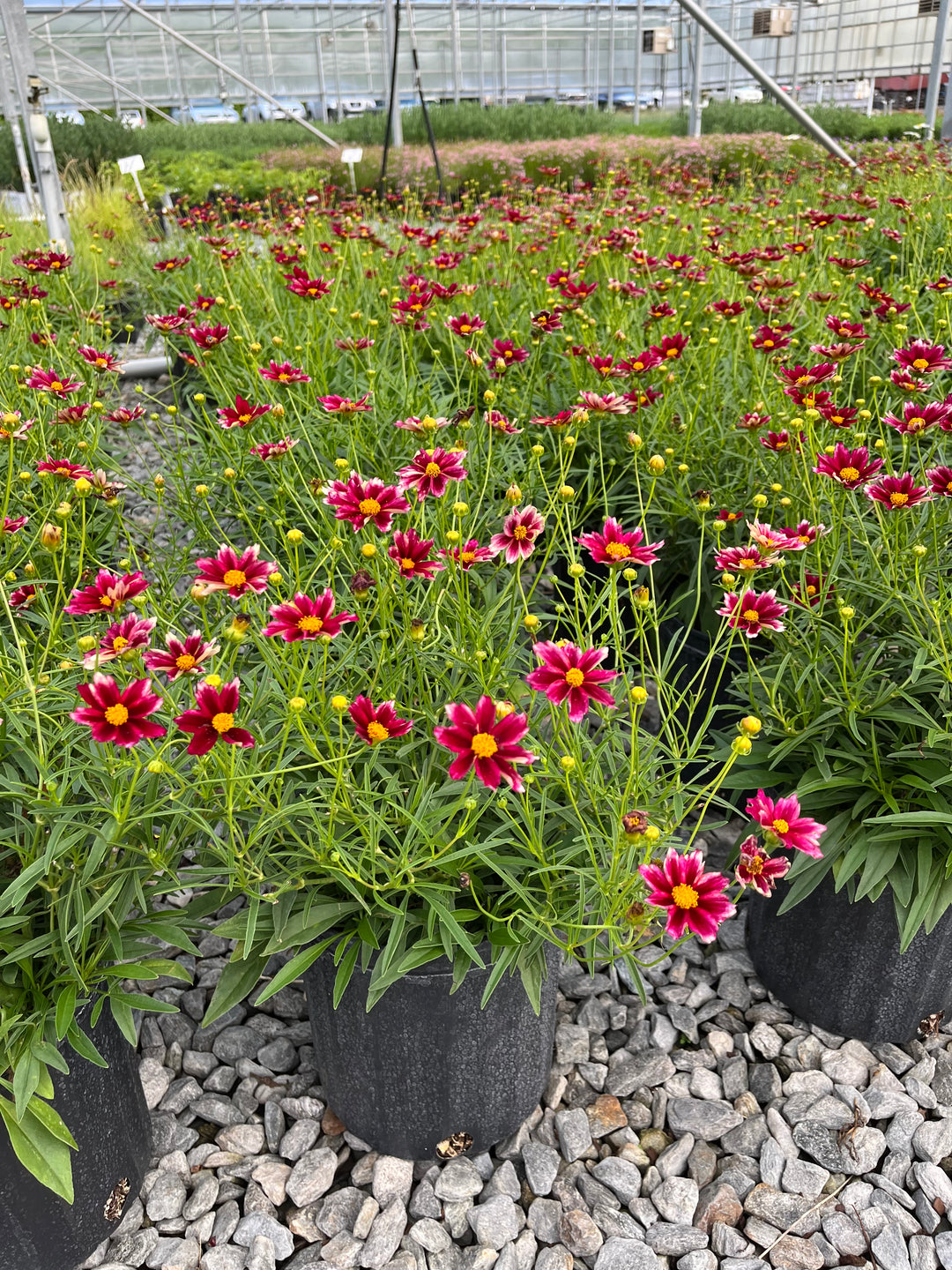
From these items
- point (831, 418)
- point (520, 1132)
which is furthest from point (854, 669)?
point (520, 1132)

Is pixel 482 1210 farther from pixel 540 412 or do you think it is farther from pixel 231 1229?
pixel 540 412

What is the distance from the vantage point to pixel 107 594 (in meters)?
1.25

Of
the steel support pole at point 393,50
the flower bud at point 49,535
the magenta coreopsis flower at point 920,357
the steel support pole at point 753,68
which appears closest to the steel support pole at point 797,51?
the steel support pole at point 393,50

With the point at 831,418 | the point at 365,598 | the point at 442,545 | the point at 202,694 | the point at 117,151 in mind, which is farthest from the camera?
the point at 117,151

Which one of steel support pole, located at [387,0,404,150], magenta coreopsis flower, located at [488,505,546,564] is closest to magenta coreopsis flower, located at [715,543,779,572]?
magenta coreopsis flower, located at [488,505,546,564]

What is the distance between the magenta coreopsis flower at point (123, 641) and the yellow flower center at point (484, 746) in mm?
399

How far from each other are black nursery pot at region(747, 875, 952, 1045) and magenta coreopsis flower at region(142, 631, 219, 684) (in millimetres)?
1060

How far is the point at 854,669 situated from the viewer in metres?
1.49

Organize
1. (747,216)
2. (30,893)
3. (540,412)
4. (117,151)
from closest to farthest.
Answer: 1. (30,893)
2. (540,412)
3. (747,216)
4. (117,151)

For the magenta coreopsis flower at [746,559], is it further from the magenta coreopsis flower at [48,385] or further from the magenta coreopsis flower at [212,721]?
the magenta coreopsis flower at [48,385]

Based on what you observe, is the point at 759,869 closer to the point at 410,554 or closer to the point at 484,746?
the point at 484,746

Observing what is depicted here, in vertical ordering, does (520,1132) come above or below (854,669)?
below

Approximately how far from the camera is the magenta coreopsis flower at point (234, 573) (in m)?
1.13

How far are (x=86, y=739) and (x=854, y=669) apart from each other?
1.18 metres
